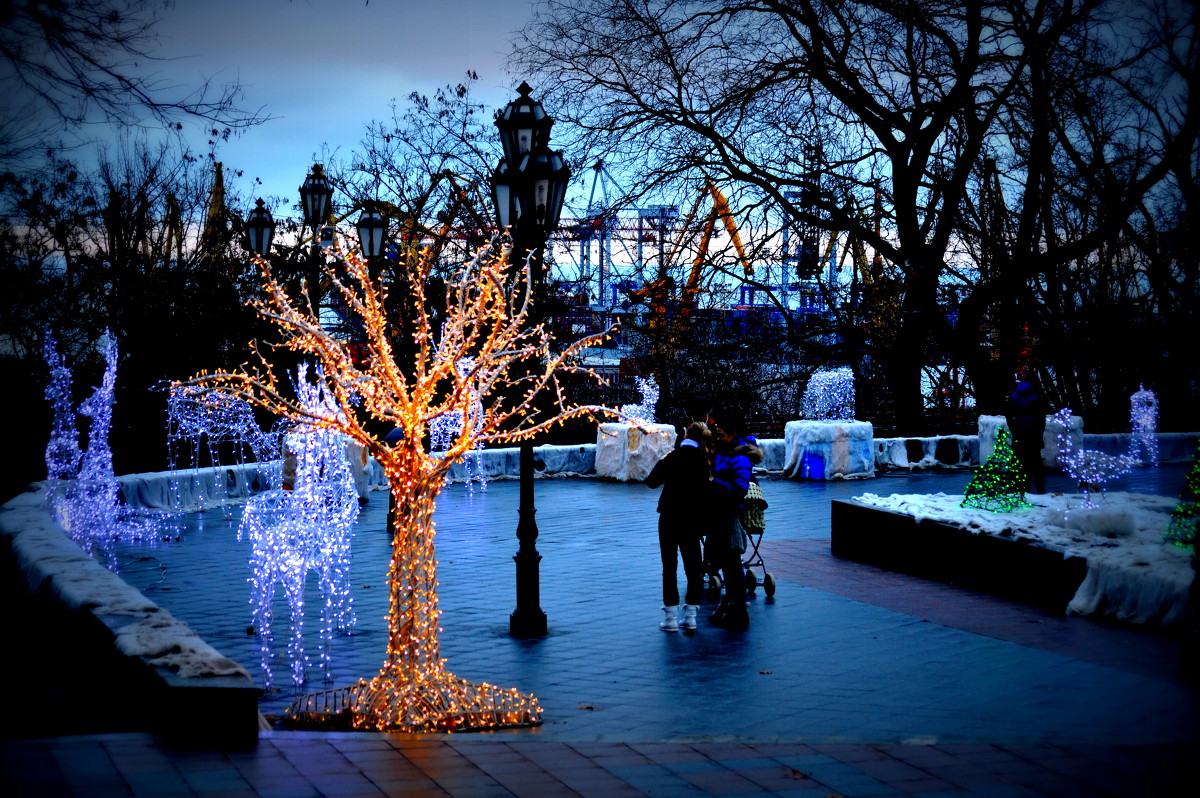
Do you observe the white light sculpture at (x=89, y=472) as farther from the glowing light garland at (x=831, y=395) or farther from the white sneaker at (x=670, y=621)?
the glowing light garland at (x=831, y=395)

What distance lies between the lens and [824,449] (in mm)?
22312

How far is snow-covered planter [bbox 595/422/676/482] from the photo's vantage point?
21719 millimetres

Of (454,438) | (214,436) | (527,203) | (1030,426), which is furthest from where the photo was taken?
(454,438)

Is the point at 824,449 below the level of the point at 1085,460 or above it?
above

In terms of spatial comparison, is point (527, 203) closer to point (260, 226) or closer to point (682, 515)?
point (682, 515)

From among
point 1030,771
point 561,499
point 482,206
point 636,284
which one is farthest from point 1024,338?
point 1030,771

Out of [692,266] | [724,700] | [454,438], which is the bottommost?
[724,700]

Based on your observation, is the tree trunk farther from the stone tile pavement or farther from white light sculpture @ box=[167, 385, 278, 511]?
white light sculpture @ box=[167, 385, 278, 511]

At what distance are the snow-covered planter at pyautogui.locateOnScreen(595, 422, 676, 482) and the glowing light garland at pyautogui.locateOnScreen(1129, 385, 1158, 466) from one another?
10.4m

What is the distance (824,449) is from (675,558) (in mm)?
13645

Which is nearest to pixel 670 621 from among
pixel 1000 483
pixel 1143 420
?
pixel 1000 483

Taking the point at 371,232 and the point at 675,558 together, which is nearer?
the point at 675,558

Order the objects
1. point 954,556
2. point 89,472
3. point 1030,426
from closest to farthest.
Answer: point 954,556
point 89,472
point 1030,426

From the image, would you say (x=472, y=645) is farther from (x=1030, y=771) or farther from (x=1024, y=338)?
(x=1024, y=338)
